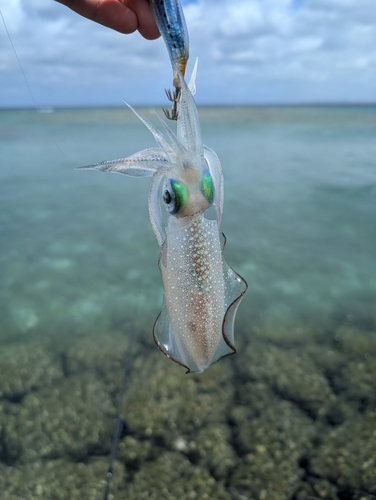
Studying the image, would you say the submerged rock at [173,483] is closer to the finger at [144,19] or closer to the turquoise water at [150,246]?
the turquoise water at [150,246]

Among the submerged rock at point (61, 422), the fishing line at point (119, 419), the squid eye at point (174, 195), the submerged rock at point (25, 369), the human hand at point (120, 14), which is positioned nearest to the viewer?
the squid eye at point (174, 195)

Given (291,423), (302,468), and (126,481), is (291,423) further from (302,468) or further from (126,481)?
(126,481)

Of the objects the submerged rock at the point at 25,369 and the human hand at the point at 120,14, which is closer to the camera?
the human hand at the point at 120,14

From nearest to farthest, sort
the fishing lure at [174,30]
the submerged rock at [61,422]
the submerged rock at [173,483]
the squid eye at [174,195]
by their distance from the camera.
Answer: the squid eye at [174,195]
the fishing lure at [174,30]
the submerged rock at [173,483]
the submerged rock at [61,422]

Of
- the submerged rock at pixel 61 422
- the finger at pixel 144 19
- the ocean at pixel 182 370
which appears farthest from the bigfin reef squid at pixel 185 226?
the submerged rock at pixel 61 422

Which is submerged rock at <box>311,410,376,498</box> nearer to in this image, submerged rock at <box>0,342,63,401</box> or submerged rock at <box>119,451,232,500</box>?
submerged rock at <box>119,451,232,500</box>

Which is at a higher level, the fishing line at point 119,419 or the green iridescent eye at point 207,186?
the green iridescent eye at point 207,186

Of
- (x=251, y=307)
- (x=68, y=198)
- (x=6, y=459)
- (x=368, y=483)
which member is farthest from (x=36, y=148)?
(x=368, y=483)
